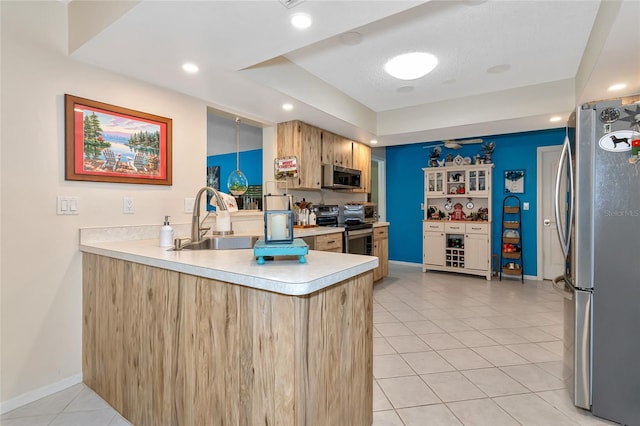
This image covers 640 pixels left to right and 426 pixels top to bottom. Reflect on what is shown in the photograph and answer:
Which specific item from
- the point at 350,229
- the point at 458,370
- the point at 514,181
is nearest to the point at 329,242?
the point at 350,229

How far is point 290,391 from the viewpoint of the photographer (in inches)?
45.3

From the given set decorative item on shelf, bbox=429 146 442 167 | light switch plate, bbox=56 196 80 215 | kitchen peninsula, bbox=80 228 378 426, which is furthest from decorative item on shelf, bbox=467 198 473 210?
light switch plate, bbox=56 196 80 215

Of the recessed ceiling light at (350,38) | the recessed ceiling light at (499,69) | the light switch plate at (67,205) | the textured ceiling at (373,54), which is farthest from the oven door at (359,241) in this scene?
the light switch plate at (67,205)

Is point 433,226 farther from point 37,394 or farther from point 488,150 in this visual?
point 37,394

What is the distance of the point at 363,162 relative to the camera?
5.33m

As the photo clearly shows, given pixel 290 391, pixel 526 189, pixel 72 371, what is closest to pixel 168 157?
pixel 72 371

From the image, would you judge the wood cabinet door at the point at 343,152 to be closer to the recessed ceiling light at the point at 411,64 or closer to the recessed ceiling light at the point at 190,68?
the recessed ceiling light at the point at 411,64

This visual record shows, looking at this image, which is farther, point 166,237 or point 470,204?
point 470,204

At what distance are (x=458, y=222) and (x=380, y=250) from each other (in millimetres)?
1459

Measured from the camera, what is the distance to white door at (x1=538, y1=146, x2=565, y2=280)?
4.94 meters

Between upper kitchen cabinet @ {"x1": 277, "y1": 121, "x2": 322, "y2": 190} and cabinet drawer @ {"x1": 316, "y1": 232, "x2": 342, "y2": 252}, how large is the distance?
0.73m

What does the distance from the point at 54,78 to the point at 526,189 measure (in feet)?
19.1

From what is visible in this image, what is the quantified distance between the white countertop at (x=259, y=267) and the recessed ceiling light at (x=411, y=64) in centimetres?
186

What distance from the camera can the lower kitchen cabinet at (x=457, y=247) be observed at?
202 inches
